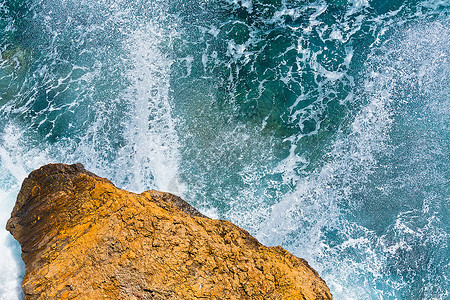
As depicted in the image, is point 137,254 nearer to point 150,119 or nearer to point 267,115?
point 150,119

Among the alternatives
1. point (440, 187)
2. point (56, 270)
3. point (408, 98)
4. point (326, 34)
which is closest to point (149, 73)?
point (326, 34)

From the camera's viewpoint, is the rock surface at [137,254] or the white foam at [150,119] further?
the white foam at [150,119]

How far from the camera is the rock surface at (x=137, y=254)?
334 inches

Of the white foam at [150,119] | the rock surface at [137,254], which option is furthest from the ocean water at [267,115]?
the rock surface at [137,254]

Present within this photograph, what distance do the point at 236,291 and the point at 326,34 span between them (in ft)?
52.5

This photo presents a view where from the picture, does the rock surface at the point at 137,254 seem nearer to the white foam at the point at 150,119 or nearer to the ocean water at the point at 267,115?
the ocean water at the point at 267,115

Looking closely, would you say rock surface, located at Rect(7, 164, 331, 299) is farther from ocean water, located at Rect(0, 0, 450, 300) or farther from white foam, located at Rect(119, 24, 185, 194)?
white foam, located at Rect(119, 24, 185, 194)

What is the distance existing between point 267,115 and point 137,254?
11.0m

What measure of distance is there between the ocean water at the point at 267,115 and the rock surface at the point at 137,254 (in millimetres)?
4368

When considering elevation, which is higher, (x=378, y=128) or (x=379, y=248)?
(x=378, y=128)

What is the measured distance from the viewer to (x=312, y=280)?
9602mm

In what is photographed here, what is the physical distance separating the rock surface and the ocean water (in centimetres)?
437

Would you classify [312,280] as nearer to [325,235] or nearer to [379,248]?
[325,235]

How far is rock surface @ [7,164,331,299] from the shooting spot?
848 cm
